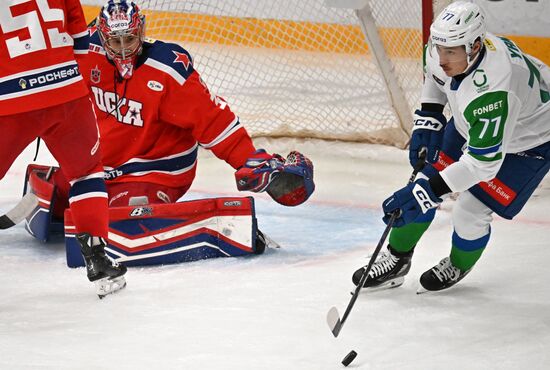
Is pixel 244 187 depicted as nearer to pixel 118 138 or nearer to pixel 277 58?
pixel 118 138

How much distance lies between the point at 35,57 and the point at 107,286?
71 centimetres

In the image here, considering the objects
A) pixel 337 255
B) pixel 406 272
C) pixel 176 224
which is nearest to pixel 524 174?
pixel 406 272

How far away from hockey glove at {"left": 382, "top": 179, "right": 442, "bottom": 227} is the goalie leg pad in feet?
2.43

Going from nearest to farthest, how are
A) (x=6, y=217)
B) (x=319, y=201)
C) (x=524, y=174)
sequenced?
(x=524, y=174), (x=6, y=217), (x=319, y=201)

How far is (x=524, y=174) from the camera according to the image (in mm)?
2975

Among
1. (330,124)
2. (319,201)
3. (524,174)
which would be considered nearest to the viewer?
(524,174)

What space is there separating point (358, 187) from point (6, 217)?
60.3 inches

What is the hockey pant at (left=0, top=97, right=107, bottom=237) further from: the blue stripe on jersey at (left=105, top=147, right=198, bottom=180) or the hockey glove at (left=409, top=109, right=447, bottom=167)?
the hockey glove at (left=409, top=109, right=447, bottom=167)

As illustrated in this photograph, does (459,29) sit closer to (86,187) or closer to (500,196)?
(500,196)

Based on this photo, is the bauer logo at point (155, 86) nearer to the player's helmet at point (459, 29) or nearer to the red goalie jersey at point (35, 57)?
the red goalie jersey at point (35, 57)

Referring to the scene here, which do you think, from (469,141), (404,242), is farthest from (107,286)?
(469,141)

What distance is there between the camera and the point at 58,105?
2.91 metres

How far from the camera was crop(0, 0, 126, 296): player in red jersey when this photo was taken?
9.23 ft

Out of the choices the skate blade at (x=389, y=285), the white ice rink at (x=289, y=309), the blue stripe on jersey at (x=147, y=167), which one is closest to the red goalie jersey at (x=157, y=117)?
the blue stripe on jersey at (x=147, y=167)
